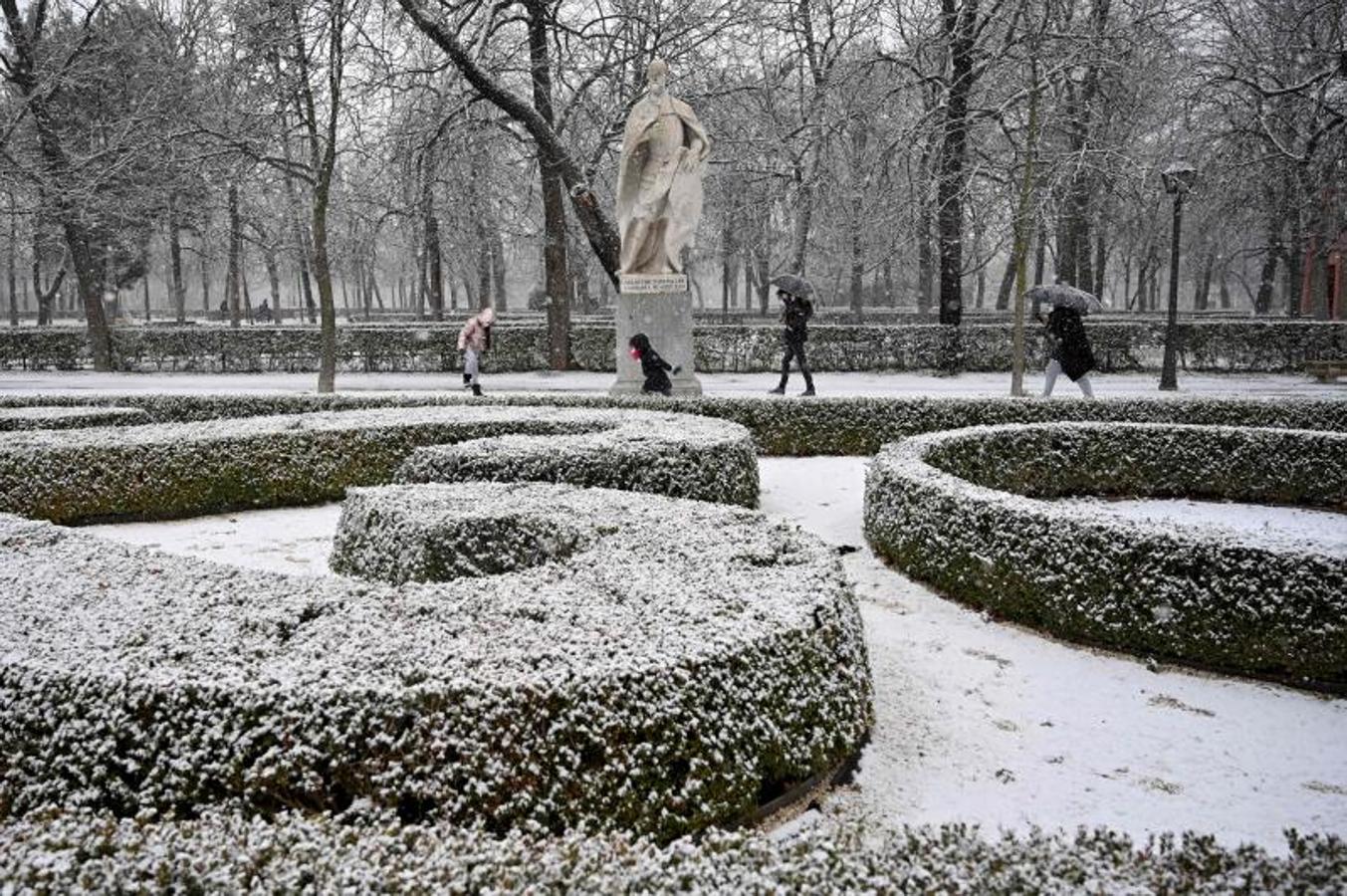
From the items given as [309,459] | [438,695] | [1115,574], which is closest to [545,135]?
[309,459]

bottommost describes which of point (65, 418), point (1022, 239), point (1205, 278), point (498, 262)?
point (65, 418)

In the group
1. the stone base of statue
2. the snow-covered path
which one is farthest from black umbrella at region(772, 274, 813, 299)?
the snow-covered path

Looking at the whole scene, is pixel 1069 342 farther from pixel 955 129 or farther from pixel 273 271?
pixel 273 271

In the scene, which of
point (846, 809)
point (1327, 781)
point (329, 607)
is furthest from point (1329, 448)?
point (329, 607)

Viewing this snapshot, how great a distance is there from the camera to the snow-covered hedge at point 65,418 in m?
10.4

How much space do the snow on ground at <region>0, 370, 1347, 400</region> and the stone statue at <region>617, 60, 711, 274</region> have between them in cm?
411

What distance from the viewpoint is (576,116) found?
20.7m

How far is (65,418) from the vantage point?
10.4m

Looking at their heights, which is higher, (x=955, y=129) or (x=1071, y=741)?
(x=955, y=129)

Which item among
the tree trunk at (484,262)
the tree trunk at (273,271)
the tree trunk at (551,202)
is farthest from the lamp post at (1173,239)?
the tree trunk at (273,271)

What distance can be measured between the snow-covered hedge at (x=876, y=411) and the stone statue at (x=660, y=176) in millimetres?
2655

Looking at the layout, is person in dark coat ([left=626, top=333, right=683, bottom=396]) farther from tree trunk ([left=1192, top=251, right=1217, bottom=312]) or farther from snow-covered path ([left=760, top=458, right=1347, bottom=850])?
tree trunk ([left=1192, top=251, right=1217, bottom=312])

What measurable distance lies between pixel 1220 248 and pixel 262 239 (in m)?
36.1

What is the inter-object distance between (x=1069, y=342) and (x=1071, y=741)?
9.60 m
